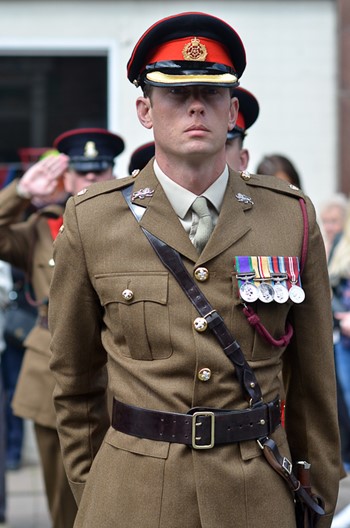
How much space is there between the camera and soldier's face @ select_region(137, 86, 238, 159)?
3.07 meters

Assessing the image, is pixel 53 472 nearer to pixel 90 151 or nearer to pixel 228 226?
pixel 90 151

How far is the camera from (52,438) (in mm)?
5402

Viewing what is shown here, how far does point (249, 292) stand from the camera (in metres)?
3.09

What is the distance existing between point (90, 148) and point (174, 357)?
2.66 metres

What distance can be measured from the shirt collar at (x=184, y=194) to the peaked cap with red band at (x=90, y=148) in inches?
90.4

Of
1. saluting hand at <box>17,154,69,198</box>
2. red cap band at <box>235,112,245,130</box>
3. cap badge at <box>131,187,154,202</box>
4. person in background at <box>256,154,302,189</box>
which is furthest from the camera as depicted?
person in background at <box>256,154,302,189</box>

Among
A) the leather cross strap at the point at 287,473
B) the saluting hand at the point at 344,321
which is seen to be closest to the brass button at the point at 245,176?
the leather cross strap at the point at 287,473

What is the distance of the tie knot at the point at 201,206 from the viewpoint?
10.4 feet

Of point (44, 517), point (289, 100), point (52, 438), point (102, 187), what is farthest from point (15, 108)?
point (102, 187)

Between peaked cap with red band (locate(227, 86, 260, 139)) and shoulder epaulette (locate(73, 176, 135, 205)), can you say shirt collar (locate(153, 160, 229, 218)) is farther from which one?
peaked cap with red band (locate(227, 86, 260, 139))

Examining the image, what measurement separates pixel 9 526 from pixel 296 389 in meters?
3.59

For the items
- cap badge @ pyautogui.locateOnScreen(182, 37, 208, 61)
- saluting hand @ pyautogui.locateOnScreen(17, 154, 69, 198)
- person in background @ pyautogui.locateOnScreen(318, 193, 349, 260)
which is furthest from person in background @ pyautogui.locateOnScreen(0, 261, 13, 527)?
cap badge @ pyautogui.locateOnScreen(182, 37, 208, 61)

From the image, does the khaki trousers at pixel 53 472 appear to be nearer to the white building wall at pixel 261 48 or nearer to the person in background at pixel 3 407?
the person in background at pixel 3 407

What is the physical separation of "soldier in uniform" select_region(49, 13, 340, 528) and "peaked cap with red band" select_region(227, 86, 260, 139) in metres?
1.32
